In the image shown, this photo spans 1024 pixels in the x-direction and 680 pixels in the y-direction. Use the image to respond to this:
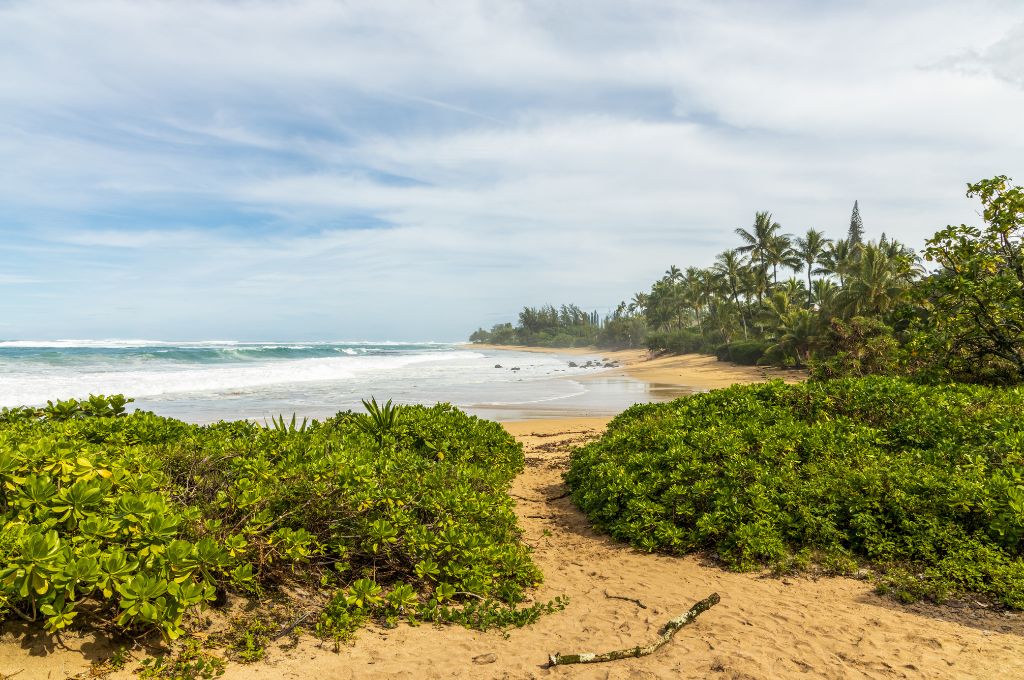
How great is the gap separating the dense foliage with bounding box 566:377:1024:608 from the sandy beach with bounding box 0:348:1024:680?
0.33 m

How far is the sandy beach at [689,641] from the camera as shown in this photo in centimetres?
322

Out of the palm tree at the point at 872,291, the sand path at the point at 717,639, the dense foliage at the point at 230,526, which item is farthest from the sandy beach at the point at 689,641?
the palm tree at the point at 872,291

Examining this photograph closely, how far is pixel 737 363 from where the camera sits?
4097 centimetres

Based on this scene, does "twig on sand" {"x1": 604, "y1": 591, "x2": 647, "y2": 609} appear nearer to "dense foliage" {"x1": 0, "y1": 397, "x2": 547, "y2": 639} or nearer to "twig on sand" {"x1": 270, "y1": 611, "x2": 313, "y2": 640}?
"dense foliage" {"x1": 0, "y1": 397, "x2": 547, "y2": 639}

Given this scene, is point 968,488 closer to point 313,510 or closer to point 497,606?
point 497,606

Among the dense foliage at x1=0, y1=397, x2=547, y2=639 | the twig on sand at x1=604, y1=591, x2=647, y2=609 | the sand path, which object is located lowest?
the twig on sand at x1=604, y1=591, x2=647, y2=609

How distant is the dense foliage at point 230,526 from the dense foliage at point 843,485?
63.3 inches

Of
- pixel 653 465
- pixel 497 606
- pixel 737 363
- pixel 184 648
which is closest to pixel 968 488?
pixel 653 465

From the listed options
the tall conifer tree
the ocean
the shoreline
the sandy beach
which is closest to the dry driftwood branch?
the sandy beach

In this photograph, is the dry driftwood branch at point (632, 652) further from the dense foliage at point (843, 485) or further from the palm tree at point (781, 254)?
the palm tree at point (781, 254)

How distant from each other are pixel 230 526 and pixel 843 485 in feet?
16.7

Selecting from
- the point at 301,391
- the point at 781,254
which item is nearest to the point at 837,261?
the point at 781,254

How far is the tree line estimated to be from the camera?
8.65 metres

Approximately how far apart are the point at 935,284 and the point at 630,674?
8.52 m
